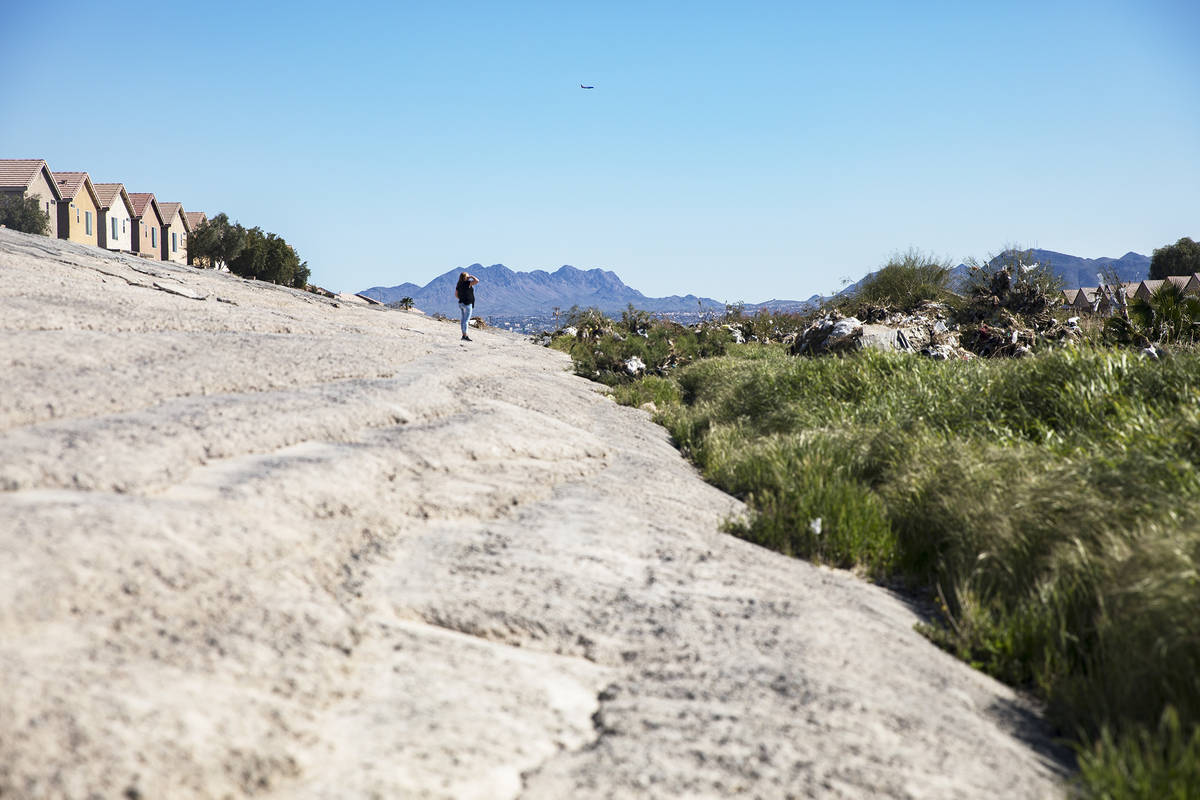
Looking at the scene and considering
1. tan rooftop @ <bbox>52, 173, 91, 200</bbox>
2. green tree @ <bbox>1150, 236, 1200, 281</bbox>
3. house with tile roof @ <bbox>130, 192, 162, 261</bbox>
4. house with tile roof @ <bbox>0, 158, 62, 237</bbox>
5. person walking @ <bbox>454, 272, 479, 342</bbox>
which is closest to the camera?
person walking @ <bbox>454, 272, 479, 342</bbox>

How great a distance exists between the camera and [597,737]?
2396mm

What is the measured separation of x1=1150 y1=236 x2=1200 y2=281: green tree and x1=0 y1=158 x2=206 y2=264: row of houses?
3084 inches

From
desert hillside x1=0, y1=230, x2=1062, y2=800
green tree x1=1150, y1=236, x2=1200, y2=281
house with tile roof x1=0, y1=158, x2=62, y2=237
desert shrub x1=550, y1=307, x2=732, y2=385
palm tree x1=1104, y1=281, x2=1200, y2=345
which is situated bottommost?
desert hillside x1=0, y1=230, x2=1062, y2=800

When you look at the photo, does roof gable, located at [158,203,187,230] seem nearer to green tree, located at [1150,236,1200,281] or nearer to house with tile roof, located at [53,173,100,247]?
house with tile roof, located at [53,173,100,247]

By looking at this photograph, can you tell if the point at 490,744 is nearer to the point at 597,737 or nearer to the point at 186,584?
the point at 597,737

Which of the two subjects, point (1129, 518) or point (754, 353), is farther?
point (754, 353)

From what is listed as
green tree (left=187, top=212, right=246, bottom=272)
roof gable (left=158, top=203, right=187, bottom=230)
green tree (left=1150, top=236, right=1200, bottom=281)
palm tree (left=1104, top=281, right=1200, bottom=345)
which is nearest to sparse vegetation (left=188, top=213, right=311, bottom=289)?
green tree (left=187, top=212, right=246, bottom=272)

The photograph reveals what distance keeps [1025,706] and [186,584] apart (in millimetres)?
3082

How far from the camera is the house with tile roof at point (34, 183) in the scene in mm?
47844

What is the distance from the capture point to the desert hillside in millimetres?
2008

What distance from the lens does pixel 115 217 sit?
190ft

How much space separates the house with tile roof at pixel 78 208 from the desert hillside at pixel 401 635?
184ft

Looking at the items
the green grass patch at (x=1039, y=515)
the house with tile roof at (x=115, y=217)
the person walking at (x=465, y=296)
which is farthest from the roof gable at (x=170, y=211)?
the green grass patch at (x=1039, y=515)

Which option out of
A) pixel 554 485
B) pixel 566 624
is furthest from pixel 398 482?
pixel 566 624
